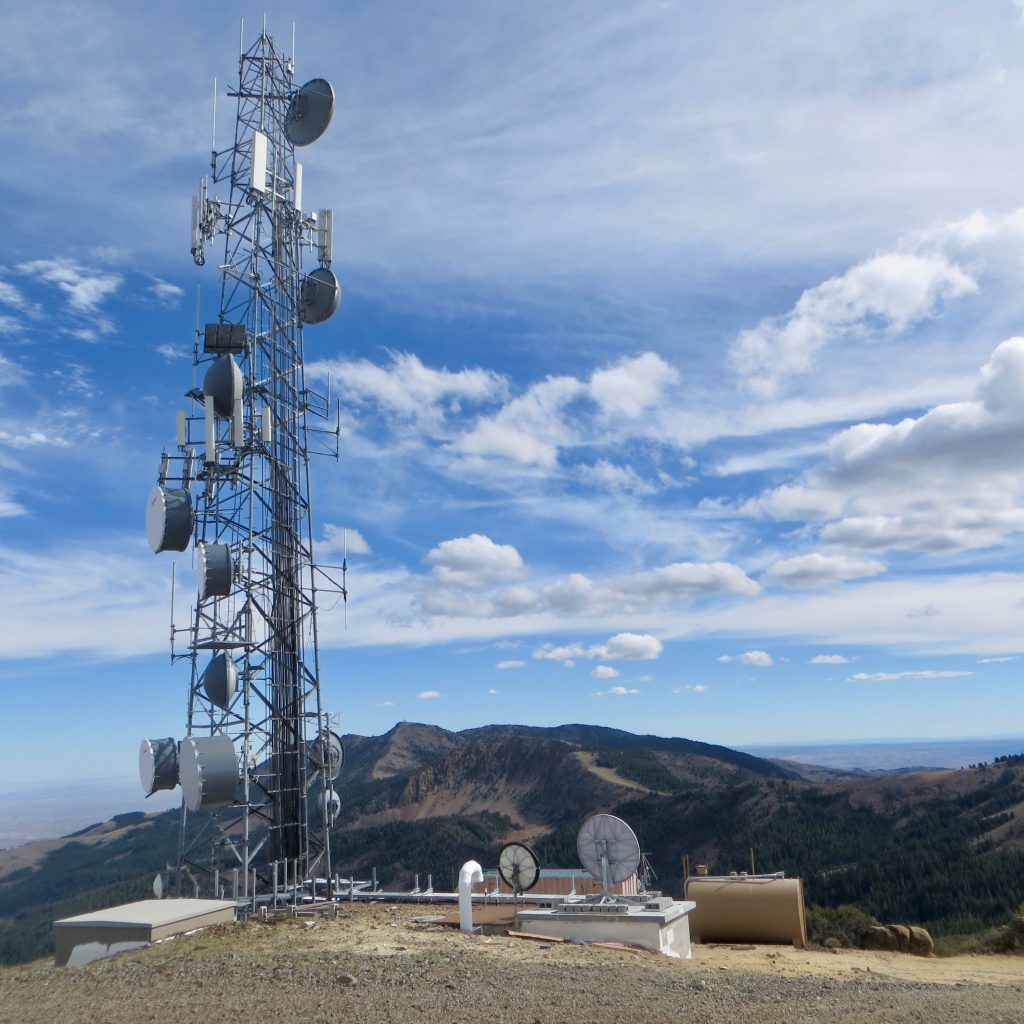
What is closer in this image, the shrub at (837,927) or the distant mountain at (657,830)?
the shrub at (837,927)

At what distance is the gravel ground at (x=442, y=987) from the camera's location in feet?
37.8

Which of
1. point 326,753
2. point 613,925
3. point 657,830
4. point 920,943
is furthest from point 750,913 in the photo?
point 657,830

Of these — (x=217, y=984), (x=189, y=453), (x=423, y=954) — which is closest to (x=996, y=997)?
(x=423, y=954)

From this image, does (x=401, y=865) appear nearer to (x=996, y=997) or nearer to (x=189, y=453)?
(x=189, y=453)

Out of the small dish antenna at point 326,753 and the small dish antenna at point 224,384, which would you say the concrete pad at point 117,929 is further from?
the small dish antenna at point 224,384

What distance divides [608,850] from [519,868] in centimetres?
261

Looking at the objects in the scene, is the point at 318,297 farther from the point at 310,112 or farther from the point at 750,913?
the point at 750,913

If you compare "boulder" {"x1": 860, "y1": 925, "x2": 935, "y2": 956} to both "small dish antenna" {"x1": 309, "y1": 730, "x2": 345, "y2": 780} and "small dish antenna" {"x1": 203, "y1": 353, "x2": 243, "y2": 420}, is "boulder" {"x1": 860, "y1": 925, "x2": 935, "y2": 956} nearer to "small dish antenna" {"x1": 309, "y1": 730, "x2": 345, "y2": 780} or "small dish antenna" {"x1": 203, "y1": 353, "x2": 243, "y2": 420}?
"small dish antenna" {"x1": 309, "y1": 730, "x2": 345, "y2": 780}

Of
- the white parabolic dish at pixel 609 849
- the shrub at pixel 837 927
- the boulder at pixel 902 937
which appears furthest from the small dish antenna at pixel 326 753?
the boulder at pixel 902 937

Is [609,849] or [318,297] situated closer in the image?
[609,849]

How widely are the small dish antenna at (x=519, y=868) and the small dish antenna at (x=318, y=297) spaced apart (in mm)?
15077

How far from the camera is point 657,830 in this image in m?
81.7

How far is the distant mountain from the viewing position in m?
49.5

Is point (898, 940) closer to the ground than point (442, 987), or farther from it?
closer to the ground
